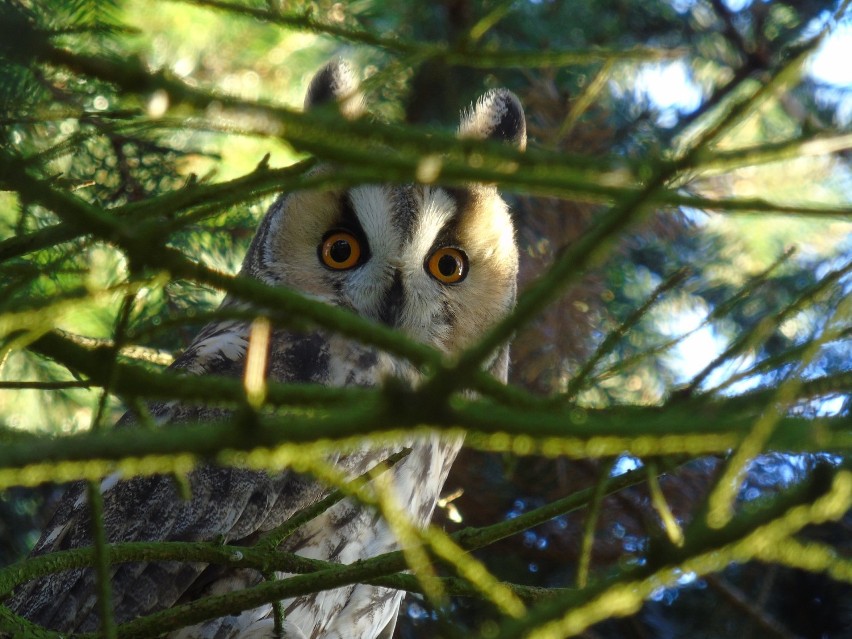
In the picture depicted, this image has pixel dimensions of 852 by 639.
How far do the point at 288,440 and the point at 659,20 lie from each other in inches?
115

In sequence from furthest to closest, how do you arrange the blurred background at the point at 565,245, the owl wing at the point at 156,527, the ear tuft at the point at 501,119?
the ear tuft at the point at 501,119 → the blurred background at the point at 565,245 → the owl wing at the point at 156,527

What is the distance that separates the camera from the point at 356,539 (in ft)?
6.12

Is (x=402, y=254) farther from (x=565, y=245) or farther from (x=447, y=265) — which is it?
(x=565, y=245)

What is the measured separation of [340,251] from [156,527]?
75cm

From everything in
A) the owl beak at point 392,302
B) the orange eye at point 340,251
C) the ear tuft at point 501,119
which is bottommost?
the owl beak at point 392,302

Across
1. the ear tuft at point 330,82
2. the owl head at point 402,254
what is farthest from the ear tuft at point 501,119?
the ear tuft at point 330,82

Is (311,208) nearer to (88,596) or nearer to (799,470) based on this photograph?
(88,596)

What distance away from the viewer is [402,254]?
85.0 inches

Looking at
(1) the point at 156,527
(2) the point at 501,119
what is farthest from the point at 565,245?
(1) the point at 156,527

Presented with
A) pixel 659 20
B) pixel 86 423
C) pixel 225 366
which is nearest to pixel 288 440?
pixel 225 366

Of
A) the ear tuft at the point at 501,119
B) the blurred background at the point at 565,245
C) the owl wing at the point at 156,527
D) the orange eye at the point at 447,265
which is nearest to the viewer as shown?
the owl wing at the point at 156,527

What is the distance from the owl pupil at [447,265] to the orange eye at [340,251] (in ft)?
0.65

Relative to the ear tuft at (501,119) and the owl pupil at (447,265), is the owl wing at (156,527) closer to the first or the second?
the owl pupil at (447,265)

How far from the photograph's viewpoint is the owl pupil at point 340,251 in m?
2.22
